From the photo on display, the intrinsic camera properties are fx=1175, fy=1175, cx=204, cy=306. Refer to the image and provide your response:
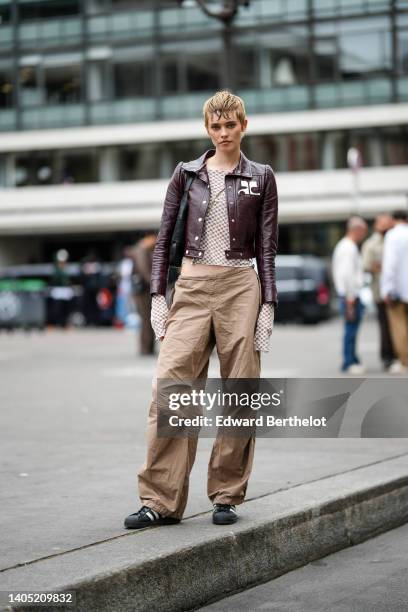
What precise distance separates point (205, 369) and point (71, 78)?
48.3m

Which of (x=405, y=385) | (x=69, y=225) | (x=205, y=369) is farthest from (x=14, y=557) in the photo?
(x=69, y=225)

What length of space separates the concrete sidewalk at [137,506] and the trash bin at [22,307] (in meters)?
20.3

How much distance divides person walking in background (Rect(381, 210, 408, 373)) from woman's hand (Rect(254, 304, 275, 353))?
8.39 meters

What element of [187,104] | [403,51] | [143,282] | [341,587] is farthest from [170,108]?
[341,587]

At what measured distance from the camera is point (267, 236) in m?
5.43

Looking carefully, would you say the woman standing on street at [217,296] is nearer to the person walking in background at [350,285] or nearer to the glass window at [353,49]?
the person walking in background at [350,285]

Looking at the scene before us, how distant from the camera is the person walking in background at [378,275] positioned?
15016 mm

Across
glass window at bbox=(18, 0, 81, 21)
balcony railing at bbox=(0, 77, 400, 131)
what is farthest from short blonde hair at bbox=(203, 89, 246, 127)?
glass window at bbox=(18, 0, 81, 21)

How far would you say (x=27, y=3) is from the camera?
52969mm

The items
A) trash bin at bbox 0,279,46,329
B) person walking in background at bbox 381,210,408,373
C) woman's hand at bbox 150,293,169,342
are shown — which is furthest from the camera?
trash bin at bbox 0,279,46,329

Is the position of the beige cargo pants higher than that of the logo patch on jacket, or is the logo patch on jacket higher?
the logo patch on jacket

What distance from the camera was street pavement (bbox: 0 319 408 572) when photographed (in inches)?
210

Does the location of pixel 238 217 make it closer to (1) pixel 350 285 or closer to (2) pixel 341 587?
(2) pixel 341 587

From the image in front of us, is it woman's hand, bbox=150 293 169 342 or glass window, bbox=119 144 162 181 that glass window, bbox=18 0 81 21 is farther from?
woman's hand, bbox=150 293 169 342
